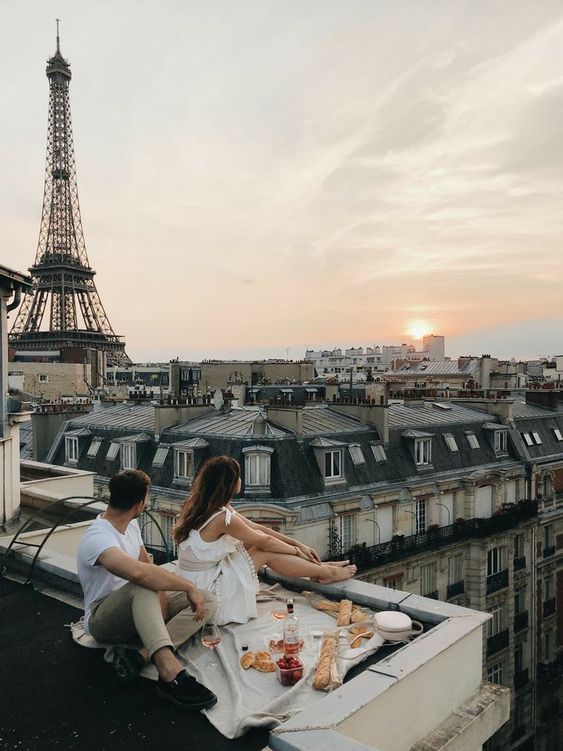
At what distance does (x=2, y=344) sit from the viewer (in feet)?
29.5

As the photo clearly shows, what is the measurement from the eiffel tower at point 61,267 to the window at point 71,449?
200 feet

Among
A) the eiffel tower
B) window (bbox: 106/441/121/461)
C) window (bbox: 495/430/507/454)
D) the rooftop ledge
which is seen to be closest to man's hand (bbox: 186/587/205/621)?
the rooftop ledge

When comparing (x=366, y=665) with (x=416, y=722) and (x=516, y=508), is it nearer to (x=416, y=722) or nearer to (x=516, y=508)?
(x=416, y=722)

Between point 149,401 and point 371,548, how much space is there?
13.1 meters

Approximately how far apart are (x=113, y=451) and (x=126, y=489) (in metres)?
16.8

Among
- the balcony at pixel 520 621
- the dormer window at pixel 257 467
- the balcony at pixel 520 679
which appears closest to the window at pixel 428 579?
the balcony at pixel 520 621

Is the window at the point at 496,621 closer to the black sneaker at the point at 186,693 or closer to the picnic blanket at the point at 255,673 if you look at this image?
the picnic blanket at the point at 255,673

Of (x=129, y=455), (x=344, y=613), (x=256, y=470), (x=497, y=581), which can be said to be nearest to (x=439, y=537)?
(x=497, y=581)

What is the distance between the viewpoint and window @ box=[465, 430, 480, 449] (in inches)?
893

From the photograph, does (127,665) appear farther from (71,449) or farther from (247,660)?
(71,449)

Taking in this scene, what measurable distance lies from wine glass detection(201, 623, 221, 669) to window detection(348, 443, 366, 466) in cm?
1463

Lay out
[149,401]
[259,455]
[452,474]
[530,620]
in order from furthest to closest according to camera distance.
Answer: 1. [149,401]
2. [530,620]
3. [452,474]
4. [259,455]

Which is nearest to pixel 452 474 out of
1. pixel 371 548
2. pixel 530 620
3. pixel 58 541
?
pixel 371 548

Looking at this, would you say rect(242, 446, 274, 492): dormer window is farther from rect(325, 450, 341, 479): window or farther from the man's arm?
the man's arm
